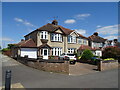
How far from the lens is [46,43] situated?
22266mm

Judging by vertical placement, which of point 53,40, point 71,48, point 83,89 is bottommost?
point 83,89

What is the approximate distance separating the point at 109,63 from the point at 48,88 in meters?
10.7

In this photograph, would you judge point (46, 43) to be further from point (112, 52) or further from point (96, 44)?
point (96, 44)

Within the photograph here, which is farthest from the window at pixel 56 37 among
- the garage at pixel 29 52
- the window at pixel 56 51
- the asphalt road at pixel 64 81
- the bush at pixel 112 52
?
the asphalt road at pixel 64 81

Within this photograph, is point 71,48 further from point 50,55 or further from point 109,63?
point 109,63

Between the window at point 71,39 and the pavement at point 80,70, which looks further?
the window at point 71,39

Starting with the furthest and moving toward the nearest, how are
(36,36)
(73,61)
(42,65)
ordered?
(36,36) < (73,61) < (42,65)

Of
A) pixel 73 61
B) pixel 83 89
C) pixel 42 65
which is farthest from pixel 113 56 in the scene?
pixel 83 89

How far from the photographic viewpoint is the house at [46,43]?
21042 millimetres

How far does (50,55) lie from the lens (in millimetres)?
22344

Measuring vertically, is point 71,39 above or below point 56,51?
above

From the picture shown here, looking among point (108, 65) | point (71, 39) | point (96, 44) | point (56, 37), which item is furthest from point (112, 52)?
point (96, 44)

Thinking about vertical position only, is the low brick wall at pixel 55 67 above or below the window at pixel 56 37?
below

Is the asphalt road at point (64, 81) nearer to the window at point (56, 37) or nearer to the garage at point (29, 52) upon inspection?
the garage at point (29, 52)
